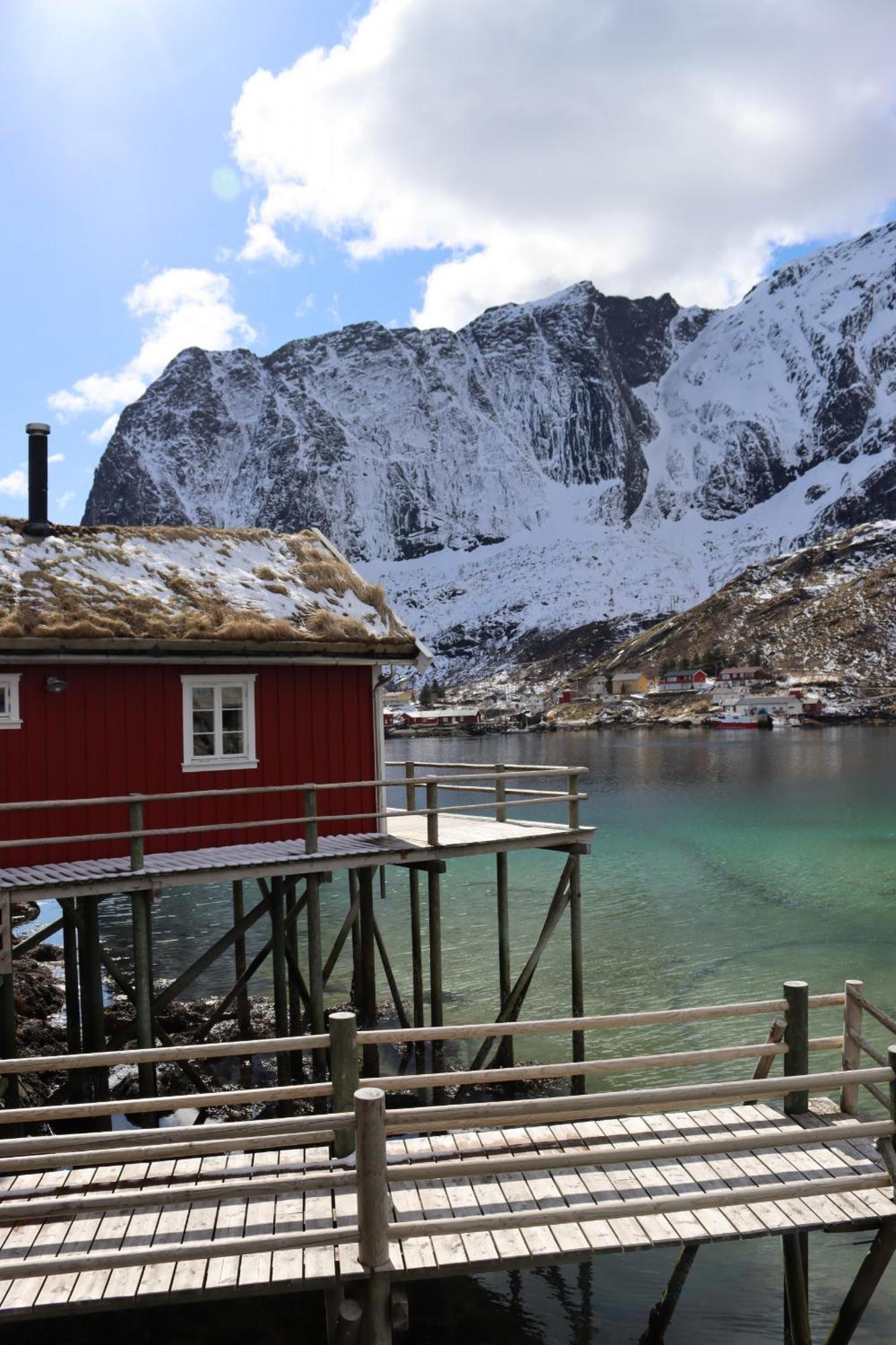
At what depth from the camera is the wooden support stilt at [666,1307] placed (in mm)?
9672

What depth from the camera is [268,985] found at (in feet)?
77.0

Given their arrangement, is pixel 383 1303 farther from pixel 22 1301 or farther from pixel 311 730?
pixel 311 730

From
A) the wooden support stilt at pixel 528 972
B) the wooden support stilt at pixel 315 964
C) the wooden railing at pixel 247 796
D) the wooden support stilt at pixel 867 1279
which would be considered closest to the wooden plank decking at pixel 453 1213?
the wooden support stilt at pixel 867 1279

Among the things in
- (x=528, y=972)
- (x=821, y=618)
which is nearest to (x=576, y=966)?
(x=528, y=972)

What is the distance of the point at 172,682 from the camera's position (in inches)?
599

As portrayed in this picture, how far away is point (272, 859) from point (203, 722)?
2.69m

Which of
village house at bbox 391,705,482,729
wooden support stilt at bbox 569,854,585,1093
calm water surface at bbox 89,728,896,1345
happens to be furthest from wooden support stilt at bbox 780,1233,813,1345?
village house at bbox 391,705,482,729

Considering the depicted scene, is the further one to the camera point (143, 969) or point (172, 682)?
point (172, 682)

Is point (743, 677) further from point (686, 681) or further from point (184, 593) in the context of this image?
point (184, 593)

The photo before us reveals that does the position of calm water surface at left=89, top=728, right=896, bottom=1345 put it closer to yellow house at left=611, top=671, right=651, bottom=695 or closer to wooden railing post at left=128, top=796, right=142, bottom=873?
wooden railing post at left=128, top=796, right=142, bottom=873

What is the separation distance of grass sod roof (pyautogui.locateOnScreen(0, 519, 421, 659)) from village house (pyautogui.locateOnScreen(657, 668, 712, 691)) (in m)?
153

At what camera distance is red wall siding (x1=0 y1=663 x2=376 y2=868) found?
14172mm

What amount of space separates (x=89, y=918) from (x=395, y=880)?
23717mm

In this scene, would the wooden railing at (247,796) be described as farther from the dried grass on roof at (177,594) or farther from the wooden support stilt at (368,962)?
the dried grass on roof at (177,594)
